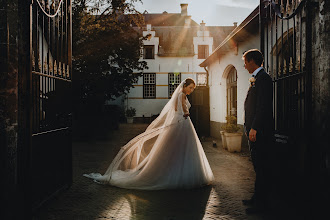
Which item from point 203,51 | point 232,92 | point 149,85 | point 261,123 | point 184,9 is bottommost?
point 261,123

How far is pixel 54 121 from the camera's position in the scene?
4.64 metres

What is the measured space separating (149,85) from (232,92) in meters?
16.6

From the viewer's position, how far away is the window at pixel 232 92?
→ 12211mm

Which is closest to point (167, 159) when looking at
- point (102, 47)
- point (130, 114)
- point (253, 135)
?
point (253, 135)

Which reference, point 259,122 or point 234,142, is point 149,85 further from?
point 259,122

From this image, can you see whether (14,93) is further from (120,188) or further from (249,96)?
(249,96)

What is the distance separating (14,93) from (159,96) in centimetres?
2487

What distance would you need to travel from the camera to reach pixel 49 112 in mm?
4559

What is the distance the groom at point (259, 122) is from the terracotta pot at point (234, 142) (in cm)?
554

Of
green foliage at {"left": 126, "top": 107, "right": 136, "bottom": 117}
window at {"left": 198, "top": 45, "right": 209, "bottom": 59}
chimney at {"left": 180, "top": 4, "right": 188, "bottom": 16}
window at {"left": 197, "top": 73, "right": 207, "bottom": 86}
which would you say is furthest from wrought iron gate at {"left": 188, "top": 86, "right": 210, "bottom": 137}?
chimney at {"left": 180, "top": 4, "right": 188, "bottom": 16}

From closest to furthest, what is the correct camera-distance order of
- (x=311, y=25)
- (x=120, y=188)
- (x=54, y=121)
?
(x=311, y=25) → (x=54, y=121) → (x=120, y=188)

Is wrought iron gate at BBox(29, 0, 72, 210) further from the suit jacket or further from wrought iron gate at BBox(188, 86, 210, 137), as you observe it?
wrought iron gate at BBox(188, 86, 210, 137)

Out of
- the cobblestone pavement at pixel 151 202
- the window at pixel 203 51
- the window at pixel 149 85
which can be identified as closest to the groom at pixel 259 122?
the cobblestone pavement at pixel 151 202

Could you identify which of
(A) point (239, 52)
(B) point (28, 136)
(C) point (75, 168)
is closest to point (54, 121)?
(B) point (28, 136)
